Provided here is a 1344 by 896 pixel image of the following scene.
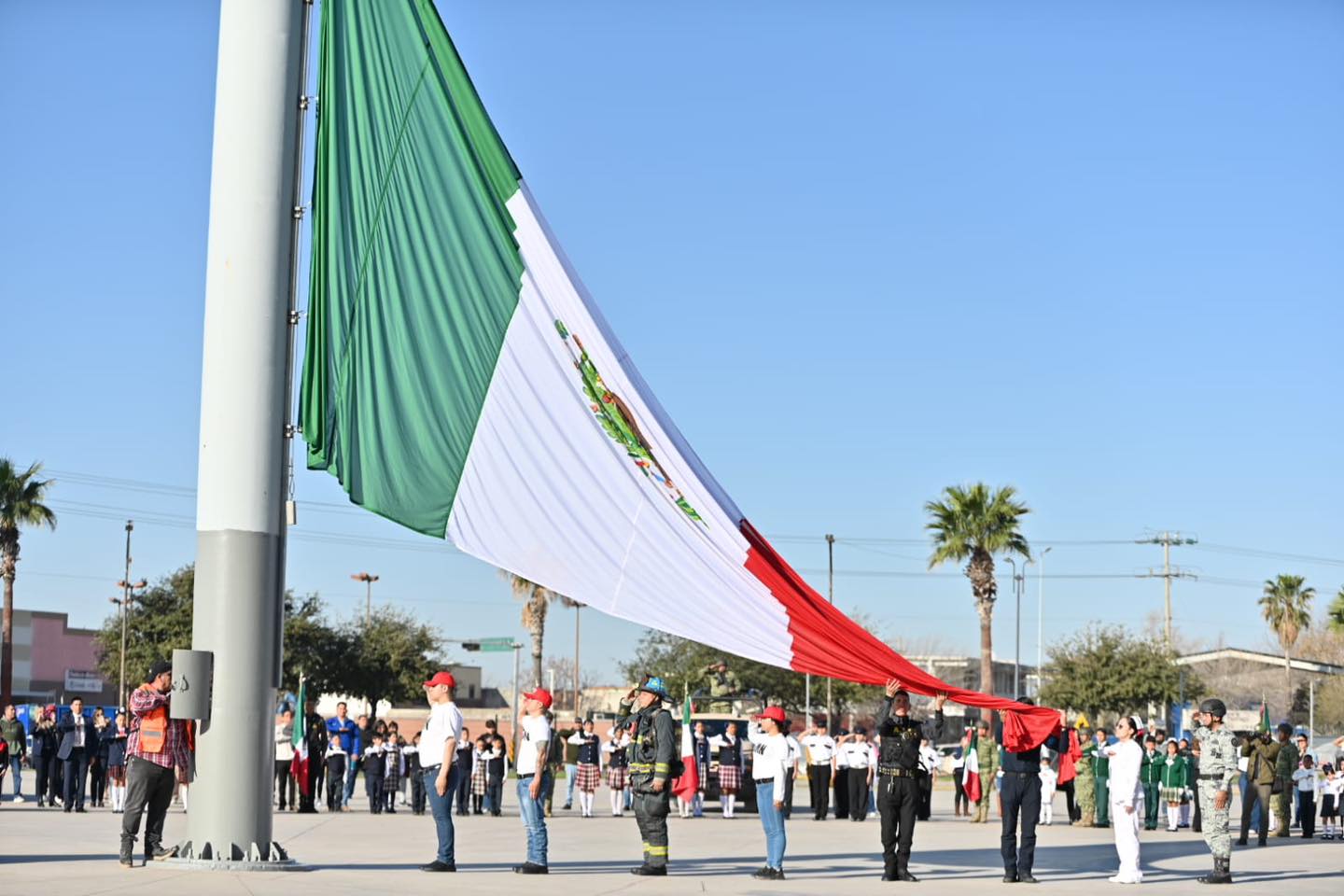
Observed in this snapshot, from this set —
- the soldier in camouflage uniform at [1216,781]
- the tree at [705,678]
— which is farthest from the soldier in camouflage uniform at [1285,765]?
the tree at [705,678]

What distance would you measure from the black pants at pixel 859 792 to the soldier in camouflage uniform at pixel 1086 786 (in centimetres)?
380

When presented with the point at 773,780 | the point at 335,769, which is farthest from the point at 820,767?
the point at 773,780

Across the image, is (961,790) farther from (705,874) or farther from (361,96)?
(361,96)

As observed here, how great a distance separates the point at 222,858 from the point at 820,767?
17840 millimetres

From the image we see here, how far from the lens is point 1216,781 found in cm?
1886

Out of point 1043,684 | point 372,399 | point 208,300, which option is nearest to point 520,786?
point 372,399

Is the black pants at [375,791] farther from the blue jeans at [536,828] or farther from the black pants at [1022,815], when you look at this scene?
the black pants at [1022,815]

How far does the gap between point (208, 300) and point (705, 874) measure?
24.0ft

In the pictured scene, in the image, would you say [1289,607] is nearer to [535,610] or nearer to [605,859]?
[535,610]

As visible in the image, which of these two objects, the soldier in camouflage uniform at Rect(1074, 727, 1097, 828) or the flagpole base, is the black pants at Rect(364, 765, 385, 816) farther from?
the flagpole base

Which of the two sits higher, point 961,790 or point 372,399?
point 372,399

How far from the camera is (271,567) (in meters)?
14.3

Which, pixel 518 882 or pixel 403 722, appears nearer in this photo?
pixel 518 882

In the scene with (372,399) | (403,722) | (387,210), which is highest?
(387,210)
